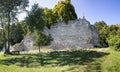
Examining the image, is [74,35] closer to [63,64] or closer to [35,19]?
[35,19]

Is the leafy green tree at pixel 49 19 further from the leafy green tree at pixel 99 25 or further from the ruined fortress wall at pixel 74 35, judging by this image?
the leafy green tree at pixel 99 25

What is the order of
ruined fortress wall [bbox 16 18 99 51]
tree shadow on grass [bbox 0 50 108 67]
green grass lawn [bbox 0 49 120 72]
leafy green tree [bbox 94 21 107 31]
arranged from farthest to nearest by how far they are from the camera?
leafy green tree [bbox 94 21 107 31] → ruined fortress wall [bbox 16 18 99 51] → tree shadow on grass [bbox 0 50 108 67] → green grass lawn [bbox 0 49 120 72]

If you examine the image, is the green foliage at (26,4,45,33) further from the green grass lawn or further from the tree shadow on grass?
the green grass lawn

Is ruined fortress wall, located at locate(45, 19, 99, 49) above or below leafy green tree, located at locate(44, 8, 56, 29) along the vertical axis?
below

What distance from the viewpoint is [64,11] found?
200ft

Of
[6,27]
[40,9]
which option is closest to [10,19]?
[6,27]

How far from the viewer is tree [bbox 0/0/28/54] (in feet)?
154

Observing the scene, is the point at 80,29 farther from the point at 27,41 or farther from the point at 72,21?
the point at 27,41

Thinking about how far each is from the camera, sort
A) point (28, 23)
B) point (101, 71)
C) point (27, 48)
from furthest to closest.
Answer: point (27, 48) → point (28, 23) → point (101, 71)

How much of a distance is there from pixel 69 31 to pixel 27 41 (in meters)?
12.0

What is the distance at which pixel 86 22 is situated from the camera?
2354 inches

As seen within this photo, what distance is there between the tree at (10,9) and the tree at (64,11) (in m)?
13.3

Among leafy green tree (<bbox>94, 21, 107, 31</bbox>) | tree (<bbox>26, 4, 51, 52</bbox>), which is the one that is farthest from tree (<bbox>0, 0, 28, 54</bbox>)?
leafy green tree (<bbox>94, 21, 107, 31</bbox>)

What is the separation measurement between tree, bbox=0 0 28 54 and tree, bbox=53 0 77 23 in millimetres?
13292
